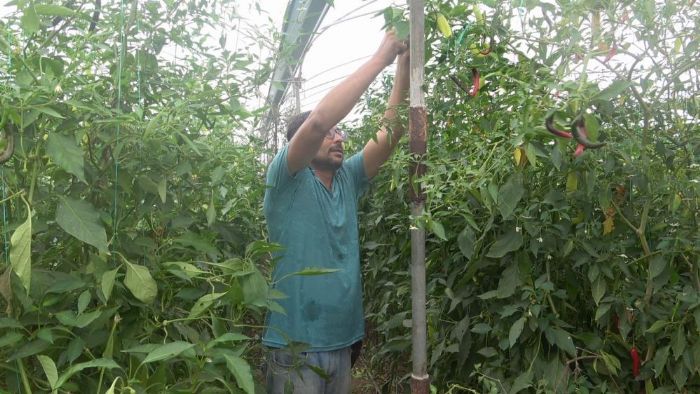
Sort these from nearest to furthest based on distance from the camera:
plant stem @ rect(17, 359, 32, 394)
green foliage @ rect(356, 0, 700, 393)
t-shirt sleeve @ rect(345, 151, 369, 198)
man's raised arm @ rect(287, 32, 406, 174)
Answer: plant stem @ rect(17, 359, 32, 394) < green foliage @ rect(356, 0, 700, 393) < man's raised arm @ rect(287, 32, 406, 174) < t-shirt sleeve @ rect(345, 151, 369, 198)

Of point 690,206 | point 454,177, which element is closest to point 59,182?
point 454,177

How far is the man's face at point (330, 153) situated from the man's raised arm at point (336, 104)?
180mm

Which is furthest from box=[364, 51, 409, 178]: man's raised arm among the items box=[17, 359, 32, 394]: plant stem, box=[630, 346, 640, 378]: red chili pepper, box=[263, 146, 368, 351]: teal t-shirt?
box=[17, 359, 32, 394]: plant stem

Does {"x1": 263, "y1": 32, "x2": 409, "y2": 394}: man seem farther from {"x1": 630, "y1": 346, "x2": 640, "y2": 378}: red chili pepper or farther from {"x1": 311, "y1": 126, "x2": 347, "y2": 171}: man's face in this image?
{"x1": 630, "y1": 346, "x2": 640, "y2": 378}: red chili pepper

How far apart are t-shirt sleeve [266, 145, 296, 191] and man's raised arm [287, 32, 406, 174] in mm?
25

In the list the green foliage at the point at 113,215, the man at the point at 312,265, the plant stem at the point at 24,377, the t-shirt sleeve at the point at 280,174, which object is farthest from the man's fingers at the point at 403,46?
the plant stem at the point at 24,377

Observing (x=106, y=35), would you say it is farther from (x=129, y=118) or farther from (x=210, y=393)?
(x=210, y=393)

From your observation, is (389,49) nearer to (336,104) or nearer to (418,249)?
(336,104)

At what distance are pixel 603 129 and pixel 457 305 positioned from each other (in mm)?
653

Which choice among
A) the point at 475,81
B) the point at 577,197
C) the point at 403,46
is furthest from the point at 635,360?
the point at 403,46

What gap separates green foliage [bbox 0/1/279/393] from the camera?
1145mm

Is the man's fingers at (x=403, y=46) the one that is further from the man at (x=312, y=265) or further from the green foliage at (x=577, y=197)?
the man at (x=312, y=265)

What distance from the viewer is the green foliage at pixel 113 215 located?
1.14m

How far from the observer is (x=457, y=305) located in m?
1.80
